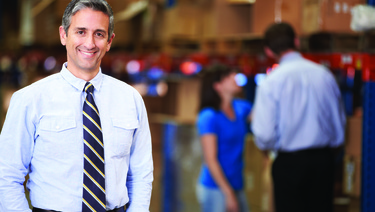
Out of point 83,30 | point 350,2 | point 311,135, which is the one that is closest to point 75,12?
point 83,30

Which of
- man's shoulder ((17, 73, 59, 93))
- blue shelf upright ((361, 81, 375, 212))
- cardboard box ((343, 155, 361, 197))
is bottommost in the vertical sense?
cardboard box ((343, 155, 361, 197))

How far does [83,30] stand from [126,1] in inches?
189

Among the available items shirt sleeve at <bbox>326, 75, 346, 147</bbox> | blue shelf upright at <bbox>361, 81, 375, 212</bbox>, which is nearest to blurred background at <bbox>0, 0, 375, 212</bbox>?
blue shelf upright at <bbox>361, 81, 375, 212</bbox>

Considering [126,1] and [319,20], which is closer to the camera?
[319,20]

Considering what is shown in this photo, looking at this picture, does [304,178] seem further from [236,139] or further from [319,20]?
[319,20]

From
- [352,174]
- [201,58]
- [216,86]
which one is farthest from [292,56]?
[201,58]

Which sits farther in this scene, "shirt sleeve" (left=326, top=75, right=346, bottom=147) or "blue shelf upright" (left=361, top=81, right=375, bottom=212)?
"shirt sleeve" (left=326, top=75, right=346, bottom=147)

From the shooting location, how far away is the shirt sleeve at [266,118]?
3439 mm

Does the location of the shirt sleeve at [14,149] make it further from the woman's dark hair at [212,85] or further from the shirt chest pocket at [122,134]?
the woman's dark hair at [212,85]

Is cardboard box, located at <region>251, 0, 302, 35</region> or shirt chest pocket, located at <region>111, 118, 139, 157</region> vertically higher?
cardboard box, located at <region>251, 0, 302, 35</region>

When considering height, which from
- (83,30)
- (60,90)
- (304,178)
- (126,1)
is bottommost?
(304,178)

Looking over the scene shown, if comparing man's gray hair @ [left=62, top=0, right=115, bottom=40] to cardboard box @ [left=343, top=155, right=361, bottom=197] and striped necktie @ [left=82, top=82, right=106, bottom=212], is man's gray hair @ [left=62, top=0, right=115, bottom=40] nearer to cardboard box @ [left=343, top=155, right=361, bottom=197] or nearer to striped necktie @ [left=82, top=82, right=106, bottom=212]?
striped necktie @ [left=82, top=82, right=106, bottom=212]

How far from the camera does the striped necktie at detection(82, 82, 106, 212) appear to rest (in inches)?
57.4

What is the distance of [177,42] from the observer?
5.39 m
